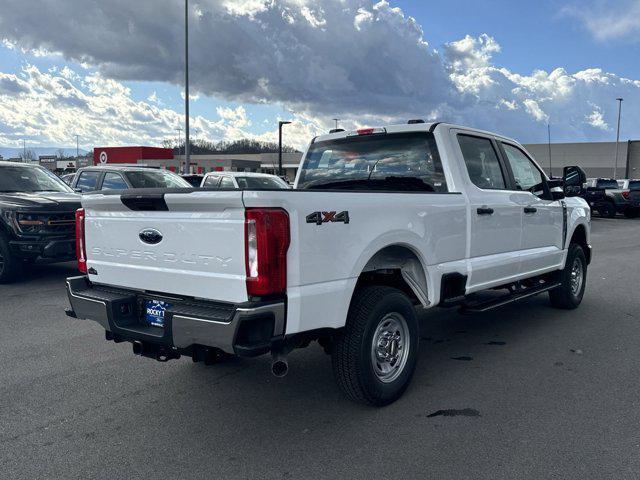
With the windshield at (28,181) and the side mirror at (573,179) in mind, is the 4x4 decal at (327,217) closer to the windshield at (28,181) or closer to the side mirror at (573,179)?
the side mirror at (573,179)

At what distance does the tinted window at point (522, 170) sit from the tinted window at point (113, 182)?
318 inches

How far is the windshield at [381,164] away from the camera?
498 centimetres

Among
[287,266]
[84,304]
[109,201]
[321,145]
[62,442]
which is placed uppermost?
[321,145]

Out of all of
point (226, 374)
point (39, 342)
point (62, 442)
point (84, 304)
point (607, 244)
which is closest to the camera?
point (62, 442)

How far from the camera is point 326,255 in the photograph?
3420 mm

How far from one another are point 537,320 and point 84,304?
5.02 meters

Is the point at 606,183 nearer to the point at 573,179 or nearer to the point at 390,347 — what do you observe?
the point at 573,179

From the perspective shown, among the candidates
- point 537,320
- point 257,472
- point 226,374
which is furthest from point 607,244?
point 257,472

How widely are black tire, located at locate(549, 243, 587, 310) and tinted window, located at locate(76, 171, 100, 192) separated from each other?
939cm

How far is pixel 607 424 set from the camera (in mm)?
3773

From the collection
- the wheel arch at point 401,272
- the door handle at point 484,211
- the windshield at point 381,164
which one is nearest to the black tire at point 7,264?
the windshield at point 381,164

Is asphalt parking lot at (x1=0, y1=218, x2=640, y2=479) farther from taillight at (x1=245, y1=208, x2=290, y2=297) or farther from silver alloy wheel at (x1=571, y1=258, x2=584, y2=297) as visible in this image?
silver alloy wheel at (x1=571, y1=258, x2=584, y2=297)

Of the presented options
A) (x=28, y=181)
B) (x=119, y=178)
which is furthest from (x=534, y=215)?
(x=119, y=178)

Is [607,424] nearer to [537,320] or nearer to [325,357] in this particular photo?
[325,357]
